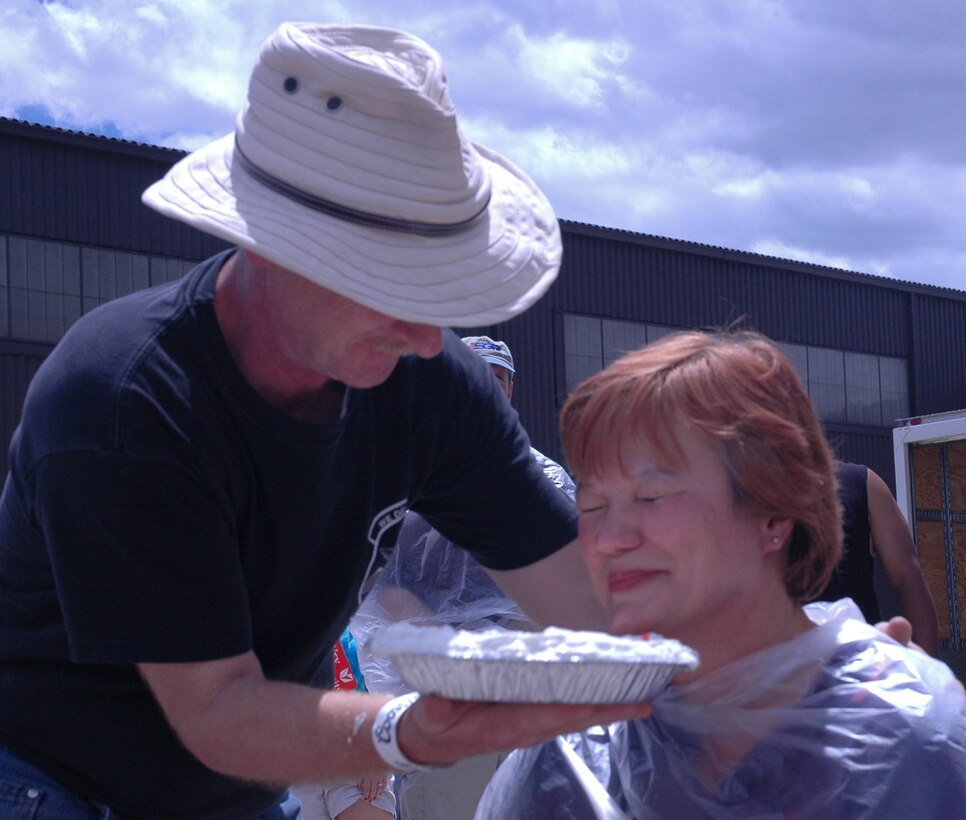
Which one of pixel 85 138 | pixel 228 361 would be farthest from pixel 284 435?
pixel 85 138

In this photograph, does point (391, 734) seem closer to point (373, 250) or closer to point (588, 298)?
point (373, 250)

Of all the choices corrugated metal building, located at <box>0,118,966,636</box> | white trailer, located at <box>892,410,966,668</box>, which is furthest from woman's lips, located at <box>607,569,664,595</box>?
corrugated metal building, located at <box>0,118,966,636</box>

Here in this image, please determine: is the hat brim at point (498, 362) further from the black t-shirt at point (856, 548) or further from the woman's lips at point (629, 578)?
the woman's lips at point (629, 578)

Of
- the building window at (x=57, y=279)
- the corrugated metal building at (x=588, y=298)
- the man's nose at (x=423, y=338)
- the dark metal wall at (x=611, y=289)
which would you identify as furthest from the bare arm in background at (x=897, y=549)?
the building window at (x=57, y=279)

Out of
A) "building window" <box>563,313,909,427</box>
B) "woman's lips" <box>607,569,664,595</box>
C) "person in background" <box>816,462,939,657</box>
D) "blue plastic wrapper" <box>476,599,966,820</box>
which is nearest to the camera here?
"blue plastic wrapper" <box>476,599,966,820</box>

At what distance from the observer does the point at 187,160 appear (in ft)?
6.85

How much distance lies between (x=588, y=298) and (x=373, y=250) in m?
18.9

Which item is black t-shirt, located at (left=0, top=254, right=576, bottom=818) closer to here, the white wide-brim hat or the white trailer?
the white wide-brim hat

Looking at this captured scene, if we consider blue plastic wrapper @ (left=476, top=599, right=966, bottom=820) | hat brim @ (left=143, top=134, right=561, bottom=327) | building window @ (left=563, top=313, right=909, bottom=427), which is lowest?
blue plastic wrapper @ (left=476, top=599, right=966, bottom=820)

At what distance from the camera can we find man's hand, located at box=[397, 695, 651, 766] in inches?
60.4

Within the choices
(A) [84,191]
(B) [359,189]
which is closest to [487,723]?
(B) [359,189]

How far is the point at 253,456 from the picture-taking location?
1994mm

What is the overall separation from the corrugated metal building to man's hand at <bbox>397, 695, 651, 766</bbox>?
1325 centimetres

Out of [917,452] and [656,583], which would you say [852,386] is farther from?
[656,583]
